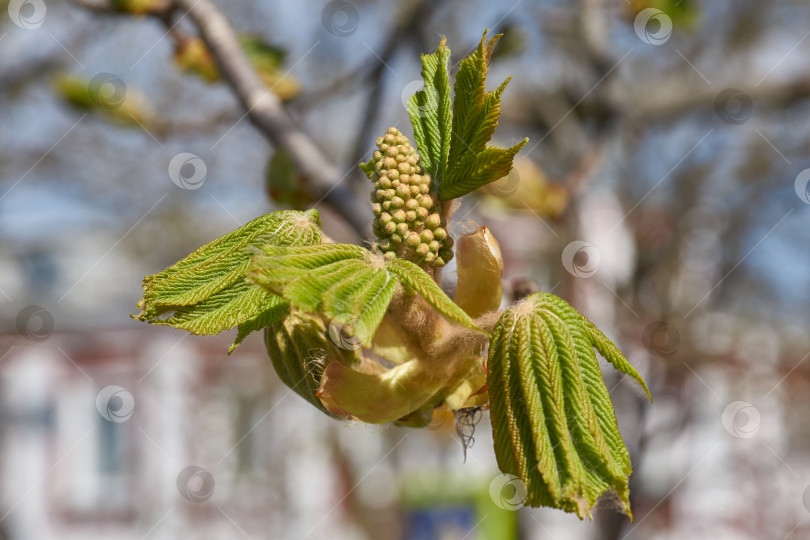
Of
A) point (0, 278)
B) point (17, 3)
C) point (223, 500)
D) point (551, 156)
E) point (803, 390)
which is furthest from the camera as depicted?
point (0, 278)

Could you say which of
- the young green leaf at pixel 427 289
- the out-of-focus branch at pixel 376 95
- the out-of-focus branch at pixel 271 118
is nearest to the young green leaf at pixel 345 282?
the young green leaf at pixel 427 289

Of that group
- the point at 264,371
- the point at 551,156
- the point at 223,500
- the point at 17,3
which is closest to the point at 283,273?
→ the point at 17,3

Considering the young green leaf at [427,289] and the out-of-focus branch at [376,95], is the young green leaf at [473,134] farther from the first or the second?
the out-of-focus branch at [376,95]

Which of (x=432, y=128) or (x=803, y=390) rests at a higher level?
(x=432, y=128)

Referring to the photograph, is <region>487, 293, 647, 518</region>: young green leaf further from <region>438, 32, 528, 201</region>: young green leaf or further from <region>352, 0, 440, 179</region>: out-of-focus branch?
<region>352, 0, 440, 179</region>: out-of-focus branch

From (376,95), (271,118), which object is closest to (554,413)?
(271,118)

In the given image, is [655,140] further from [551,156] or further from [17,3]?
[17,3]
